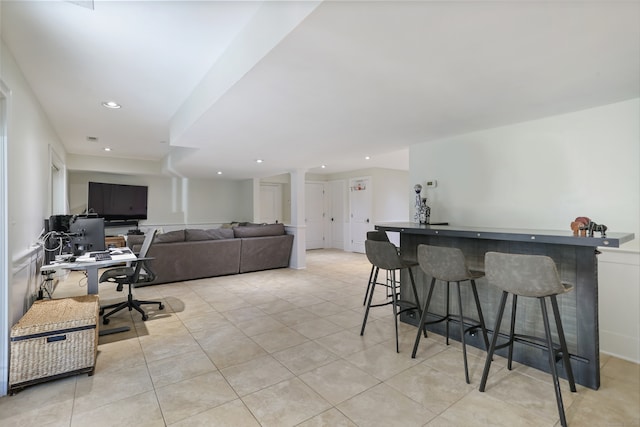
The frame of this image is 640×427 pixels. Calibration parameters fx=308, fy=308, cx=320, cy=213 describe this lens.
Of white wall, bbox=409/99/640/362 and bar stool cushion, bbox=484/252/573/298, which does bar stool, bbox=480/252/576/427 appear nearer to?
bar stool cushion, bbox=484/252/573/298

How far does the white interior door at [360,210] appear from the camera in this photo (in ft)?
26.2

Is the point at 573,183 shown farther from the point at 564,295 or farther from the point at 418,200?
the point at 418,200

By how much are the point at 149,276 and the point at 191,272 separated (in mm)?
1542

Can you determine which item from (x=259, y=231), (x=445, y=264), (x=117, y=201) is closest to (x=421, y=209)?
(x=445, y=264)

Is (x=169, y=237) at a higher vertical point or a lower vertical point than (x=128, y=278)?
higher

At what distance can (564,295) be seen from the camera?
224 cm

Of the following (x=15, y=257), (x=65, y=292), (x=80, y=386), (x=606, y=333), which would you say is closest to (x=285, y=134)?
(x=15, y=257)

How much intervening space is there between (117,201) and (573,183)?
7910 millimetres

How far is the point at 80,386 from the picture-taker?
2.11 m

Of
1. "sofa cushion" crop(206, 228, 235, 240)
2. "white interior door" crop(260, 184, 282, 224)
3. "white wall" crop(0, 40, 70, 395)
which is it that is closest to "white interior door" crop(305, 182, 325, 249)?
"white interior door" crop(260, 184, 282, 224)

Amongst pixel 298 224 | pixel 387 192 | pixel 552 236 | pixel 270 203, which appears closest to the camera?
pixel 552 236

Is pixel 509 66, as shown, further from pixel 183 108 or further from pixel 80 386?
pixel 80 386

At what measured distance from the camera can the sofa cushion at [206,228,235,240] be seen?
17.4 feet

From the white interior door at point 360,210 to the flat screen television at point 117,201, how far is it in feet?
17.1
